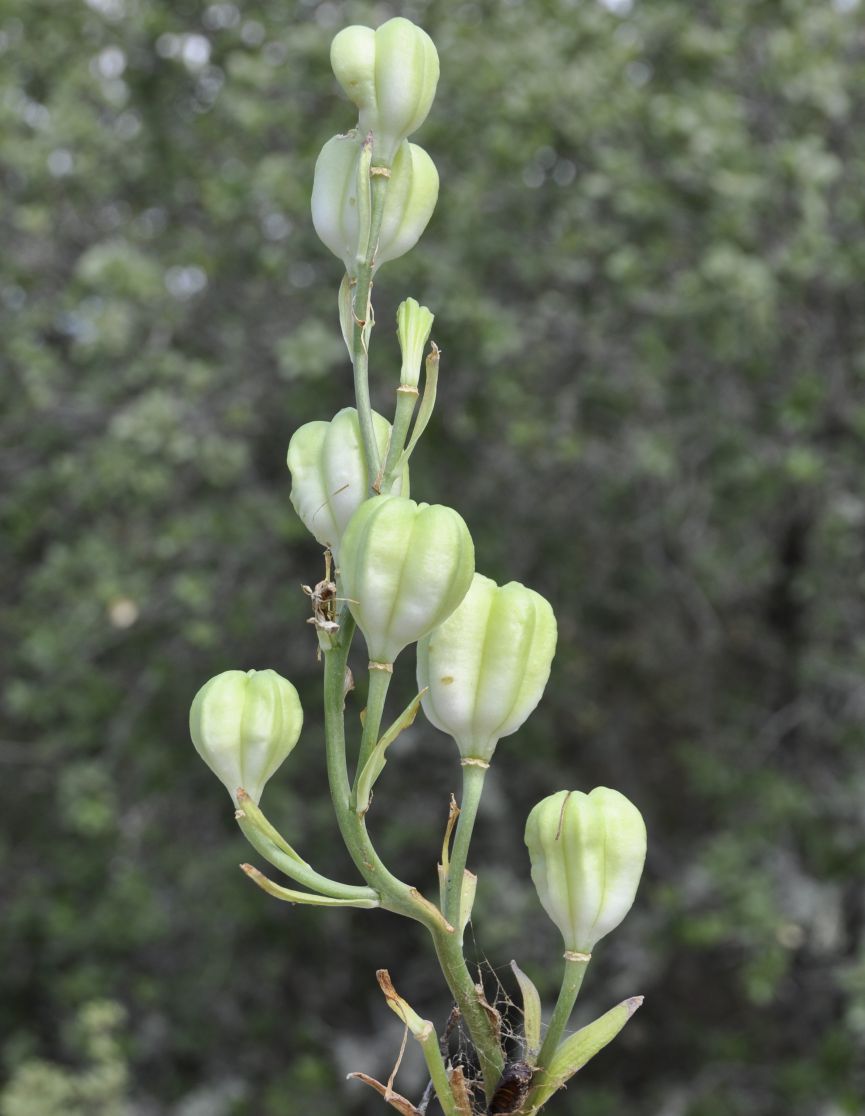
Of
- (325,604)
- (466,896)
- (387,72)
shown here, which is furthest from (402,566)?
(387,72)

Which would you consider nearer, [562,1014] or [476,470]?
[562,1014]

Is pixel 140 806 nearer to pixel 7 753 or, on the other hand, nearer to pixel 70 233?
pixel 7 753

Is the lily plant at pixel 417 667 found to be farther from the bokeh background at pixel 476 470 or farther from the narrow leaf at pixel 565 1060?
the bokeh background at pixel 476 470

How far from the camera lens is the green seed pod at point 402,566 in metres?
0.65

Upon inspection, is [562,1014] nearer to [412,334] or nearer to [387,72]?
[412,334]

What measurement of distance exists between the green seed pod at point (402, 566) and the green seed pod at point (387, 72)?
0.74 feet

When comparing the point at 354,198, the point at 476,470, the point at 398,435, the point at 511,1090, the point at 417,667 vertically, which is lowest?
the point at 511,1090

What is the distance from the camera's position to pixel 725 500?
12.6 ft

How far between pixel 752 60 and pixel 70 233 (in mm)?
1940

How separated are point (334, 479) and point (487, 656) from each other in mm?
124

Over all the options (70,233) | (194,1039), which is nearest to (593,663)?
(194,1039)

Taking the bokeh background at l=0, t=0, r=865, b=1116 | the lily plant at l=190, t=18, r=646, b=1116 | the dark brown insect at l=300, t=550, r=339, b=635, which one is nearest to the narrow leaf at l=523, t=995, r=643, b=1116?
the lily plant at l=190, t=18, r=646, b=1116

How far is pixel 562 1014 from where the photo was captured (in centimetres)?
68

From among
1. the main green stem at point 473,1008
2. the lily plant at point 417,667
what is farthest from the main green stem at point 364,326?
the main green stem at point 473,1008
